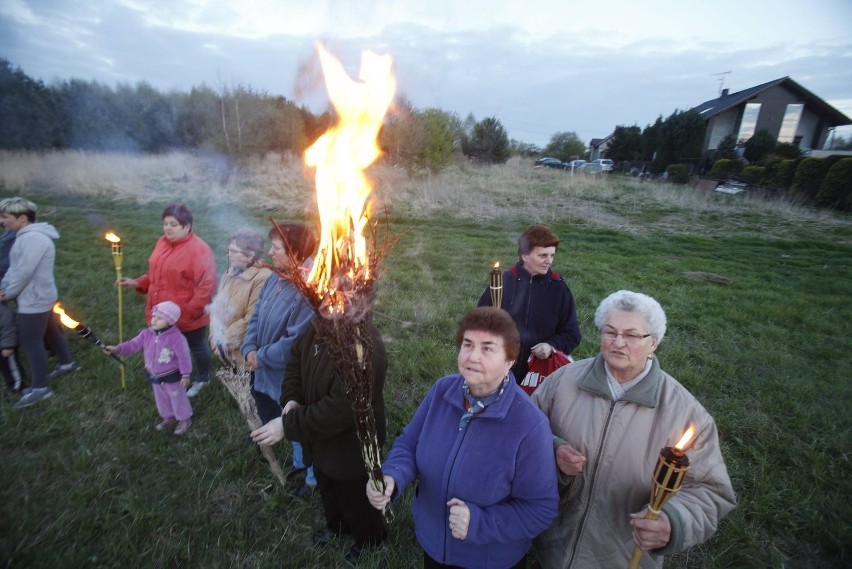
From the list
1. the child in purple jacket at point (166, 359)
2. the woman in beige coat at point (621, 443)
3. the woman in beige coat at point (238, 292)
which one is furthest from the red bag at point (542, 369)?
the child in purple jacket at point (166, 359)

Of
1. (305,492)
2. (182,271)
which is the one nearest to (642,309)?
(305,492)

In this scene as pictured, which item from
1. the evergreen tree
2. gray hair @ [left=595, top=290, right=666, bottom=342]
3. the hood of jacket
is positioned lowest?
the hood of jacket

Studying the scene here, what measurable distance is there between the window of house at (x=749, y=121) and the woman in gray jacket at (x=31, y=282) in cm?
4241

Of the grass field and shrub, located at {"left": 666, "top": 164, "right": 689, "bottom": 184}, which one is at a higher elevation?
shrub, located at {"left": 666, "top": 164, "right": 689, "bottom": 184}

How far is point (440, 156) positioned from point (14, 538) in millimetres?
19742

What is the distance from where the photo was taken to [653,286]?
9039 mm

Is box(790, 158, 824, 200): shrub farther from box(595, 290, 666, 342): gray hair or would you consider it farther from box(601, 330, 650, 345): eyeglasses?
box(601, 330, 650, 345): eyeglasses

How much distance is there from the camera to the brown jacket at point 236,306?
3.99 metres

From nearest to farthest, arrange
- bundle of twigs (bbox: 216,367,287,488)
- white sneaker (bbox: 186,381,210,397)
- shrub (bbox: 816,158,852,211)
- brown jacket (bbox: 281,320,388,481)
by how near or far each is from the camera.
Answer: brown jacket (bbox: 281,320,388,481)
bundle of twigs (bbox: 216,367,287,488)
white sneaker (bbox: 186,381,210,397)
shrub (bbox: 816,158,852,211)

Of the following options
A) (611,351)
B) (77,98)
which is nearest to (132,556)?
(611,351)

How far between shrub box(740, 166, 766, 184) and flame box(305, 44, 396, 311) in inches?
1147

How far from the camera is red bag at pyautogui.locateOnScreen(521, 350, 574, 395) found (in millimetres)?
3605

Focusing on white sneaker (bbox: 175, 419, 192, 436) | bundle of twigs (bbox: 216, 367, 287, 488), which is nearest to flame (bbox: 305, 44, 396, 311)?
bundle of twigs (bbox: 216, 367, 287, 488)

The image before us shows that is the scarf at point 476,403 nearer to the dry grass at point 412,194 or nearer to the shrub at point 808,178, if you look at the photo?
the dry grass at point 412,194
